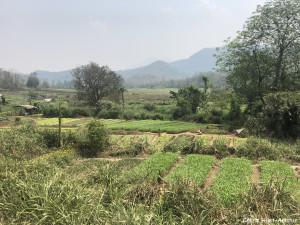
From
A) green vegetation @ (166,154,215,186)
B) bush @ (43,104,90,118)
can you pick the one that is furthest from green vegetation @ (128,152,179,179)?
bush @ (43,104,90,118)

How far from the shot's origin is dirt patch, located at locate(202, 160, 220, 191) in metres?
7.21

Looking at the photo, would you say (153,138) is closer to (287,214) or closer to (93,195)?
(93,195)

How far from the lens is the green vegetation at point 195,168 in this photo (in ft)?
24.8

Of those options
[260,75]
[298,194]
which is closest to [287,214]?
[298,194]

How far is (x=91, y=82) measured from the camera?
37375 mm

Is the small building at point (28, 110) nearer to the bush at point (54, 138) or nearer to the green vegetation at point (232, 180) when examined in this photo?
the bush at point (54, 138)

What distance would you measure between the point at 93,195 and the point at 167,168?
4389 millimetres

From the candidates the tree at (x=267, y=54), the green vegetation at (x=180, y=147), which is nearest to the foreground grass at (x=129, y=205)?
the green vegetation at (x=180, y=147)

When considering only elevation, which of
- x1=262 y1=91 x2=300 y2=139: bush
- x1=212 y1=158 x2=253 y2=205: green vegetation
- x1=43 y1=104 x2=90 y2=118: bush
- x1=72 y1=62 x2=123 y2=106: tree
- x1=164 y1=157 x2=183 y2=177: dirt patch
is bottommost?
x1=164 y1=157 x2=183 y2=177: dirt patch

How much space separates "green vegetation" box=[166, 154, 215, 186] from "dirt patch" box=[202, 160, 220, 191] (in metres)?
0.15

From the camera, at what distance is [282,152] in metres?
9.81

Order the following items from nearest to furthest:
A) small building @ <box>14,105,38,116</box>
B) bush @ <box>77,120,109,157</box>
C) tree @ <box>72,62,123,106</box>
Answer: bush @ <box>77,120,109,157</box>
small building @ <box>14,105,38,116</box>
tree @ <box>72,62,123,106</box>

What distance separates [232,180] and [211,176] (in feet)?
3.37

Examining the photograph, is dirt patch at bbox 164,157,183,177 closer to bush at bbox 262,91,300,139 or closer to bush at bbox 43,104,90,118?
bush at bbox 262,91,300,139
